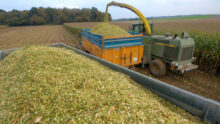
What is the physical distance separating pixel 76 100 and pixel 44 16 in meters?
71.7

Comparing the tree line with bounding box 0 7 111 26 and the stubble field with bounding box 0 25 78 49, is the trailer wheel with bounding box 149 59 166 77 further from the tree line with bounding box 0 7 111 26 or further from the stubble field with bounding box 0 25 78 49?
the tree line with bounding box 0 7 111 26

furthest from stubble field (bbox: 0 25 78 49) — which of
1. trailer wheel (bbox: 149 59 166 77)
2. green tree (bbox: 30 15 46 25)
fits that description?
green tree (bbox: 30 15 46 25)

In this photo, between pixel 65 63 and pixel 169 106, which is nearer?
pixel 169 106

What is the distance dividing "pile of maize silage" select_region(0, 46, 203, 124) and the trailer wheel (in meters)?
3.37

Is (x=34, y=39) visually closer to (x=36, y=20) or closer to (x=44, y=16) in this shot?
(x=36, y=20)

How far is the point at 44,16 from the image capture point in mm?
61812

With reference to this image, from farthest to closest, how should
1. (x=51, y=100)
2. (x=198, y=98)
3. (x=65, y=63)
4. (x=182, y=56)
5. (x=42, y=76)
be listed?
(x=182, y=56)
(x=65, y=63)
(x=42, y=76)
(x=51, y=100)
(x=198, y=98)

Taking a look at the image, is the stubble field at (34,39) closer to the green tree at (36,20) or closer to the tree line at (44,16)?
the tree line at (44,16)

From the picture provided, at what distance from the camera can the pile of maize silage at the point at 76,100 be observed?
170 cm

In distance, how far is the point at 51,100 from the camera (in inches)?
77.8

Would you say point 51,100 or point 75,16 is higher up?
point 75,16

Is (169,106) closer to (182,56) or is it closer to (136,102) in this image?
(136,102)

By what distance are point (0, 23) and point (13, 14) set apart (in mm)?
6534

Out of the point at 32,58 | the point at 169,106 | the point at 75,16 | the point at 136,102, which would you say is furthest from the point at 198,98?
the point at 75,16
